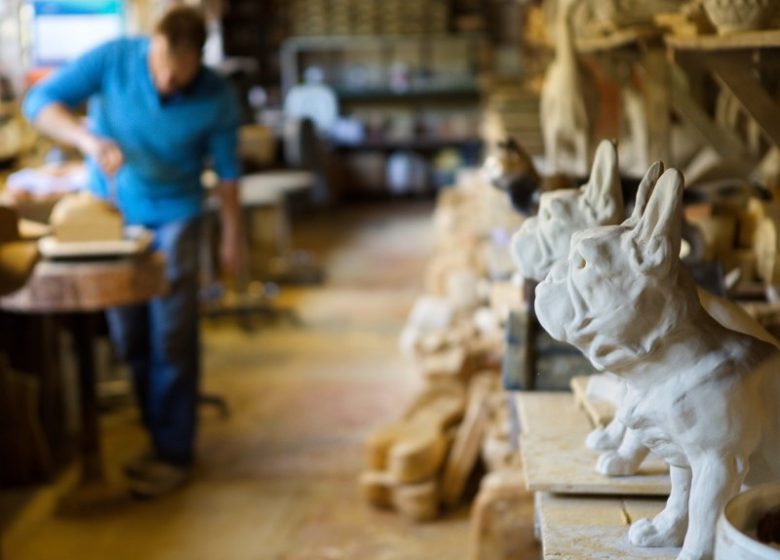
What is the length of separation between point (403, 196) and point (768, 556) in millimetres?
12147

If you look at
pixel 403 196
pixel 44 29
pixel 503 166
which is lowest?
pixel 403 196

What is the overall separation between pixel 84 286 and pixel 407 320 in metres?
3.85

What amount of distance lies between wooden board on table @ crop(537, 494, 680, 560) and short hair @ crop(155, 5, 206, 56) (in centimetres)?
263

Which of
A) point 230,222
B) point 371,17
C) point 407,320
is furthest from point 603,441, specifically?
point 371,17

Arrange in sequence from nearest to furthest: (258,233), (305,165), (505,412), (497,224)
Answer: (505,412)
(497,224)
(258,233)
(305,165)

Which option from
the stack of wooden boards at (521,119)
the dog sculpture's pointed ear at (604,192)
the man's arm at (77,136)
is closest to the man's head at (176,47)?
the man's arm at (77,136)

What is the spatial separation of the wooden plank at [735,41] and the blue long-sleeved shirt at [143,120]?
7.54ft

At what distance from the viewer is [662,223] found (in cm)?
152

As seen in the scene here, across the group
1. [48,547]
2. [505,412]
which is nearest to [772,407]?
[505,412]

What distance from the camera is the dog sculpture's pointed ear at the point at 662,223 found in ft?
4.97

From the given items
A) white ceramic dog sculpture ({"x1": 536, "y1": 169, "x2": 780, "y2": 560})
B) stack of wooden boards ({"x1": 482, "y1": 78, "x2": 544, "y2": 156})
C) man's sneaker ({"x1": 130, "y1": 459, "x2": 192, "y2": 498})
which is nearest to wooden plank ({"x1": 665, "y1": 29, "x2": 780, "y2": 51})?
white ceramic dog sculpture ({"x1": 536, "y1": 169, "x2": 780, "y2": 560})

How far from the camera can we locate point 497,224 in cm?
502

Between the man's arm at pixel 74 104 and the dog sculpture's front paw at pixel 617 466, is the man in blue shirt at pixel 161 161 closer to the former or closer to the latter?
the man's arm at pixel 74 104

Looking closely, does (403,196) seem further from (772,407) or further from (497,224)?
(772,407)
